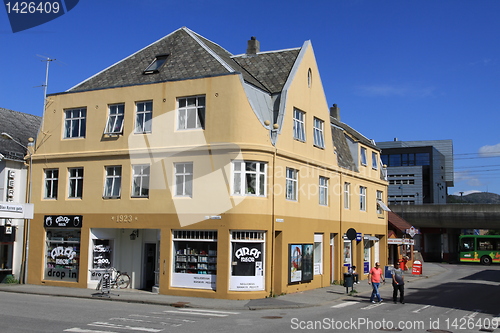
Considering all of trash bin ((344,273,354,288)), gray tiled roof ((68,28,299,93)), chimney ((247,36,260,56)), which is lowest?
trash bin ((344,273,354,288))

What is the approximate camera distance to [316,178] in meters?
27.7

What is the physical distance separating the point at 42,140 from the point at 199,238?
10.6m

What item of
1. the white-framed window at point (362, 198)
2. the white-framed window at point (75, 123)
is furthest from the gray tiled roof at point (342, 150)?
the white-framed window at point (75, 123)

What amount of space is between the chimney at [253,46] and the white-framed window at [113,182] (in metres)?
10.1

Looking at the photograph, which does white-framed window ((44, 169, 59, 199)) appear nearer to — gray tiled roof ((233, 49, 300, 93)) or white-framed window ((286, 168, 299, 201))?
gray tiled roof ((233, 49, 300, 93))

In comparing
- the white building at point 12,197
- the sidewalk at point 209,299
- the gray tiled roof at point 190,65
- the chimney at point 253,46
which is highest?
the chimney at point 253,46

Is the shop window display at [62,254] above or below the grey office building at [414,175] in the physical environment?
below

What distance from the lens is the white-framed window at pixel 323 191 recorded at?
93.5 feet

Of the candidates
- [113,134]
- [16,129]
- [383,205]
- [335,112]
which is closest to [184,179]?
[113,134]

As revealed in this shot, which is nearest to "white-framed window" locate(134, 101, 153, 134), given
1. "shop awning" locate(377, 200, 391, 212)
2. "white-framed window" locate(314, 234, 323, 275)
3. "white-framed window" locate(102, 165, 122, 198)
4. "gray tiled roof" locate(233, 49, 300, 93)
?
"white-framed window" locate(102, 165, 122, 198)

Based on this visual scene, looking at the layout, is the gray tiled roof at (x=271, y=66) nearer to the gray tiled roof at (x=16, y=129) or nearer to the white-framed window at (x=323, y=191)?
the white-framed window at (x=323, y=191)

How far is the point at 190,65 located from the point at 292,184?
7.62 m

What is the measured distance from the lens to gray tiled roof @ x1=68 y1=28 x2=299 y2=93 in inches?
989

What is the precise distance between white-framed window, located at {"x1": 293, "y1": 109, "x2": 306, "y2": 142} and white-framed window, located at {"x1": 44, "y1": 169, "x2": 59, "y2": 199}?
12263mm
